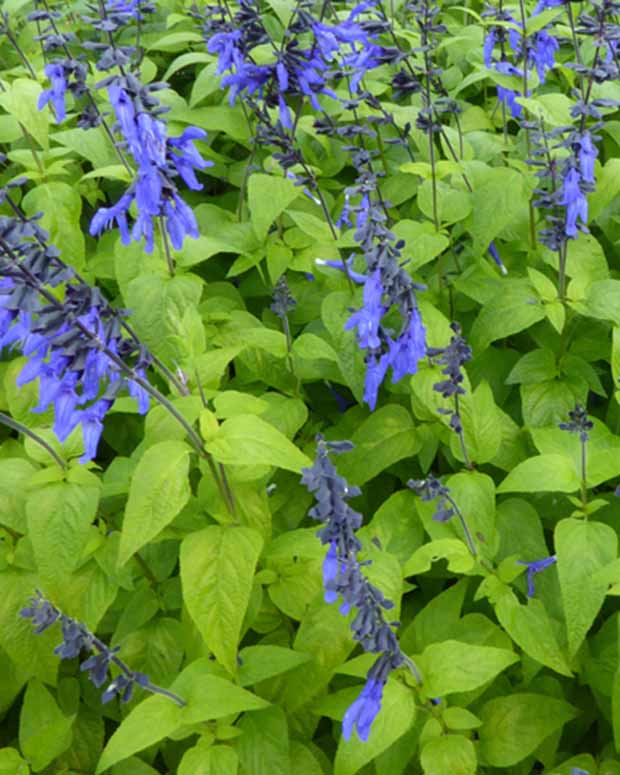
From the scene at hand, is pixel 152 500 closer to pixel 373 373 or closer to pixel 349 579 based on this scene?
pixel 349 579

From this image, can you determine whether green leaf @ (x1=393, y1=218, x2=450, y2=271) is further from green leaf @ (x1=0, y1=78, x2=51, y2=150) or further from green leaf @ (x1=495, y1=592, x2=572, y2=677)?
green leaf @ (x1=0, y1=78, x2=51, y2=150)

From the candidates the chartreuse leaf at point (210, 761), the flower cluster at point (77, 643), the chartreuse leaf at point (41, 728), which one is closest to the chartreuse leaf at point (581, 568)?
the chartreuse leaf at point (210, 761)

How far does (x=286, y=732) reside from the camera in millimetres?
2379

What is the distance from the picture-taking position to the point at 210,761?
225 cm

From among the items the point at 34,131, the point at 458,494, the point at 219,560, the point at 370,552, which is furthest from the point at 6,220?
the point at 34,131

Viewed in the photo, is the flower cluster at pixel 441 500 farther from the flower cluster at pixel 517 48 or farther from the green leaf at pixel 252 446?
the flower cluster at pixel 517 48

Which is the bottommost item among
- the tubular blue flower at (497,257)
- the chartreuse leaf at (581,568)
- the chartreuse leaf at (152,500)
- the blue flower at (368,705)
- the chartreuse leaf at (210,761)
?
the chartreuse leaf at (581,568)

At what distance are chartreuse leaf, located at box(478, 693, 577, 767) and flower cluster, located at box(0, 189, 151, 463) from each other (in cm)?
135

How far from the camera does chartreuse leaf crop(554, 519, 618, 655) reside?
2342 mm

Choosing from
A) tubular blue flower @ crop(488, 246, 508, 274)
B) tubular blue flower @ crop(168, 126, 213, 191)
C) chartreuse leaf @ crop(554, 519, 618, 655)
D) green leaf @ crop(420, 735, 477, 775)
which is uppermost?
tubular blue flower @ crop(168, 126, 213, 191)

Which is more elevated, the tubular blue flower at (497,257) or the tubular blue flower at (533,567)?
the tubular blue flower at (497,257)

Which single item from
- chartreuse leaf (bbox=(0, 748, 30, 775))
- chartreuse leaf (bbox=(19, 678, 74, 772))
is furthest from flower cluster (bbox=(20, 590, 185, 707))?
chartreuse leaf (bbox=(0, 748, 30, 775))

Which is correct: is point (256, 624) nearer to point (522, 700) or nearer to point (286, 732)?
point (286, 732)

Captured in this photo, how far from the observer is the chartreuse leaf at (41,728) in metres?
2.47
